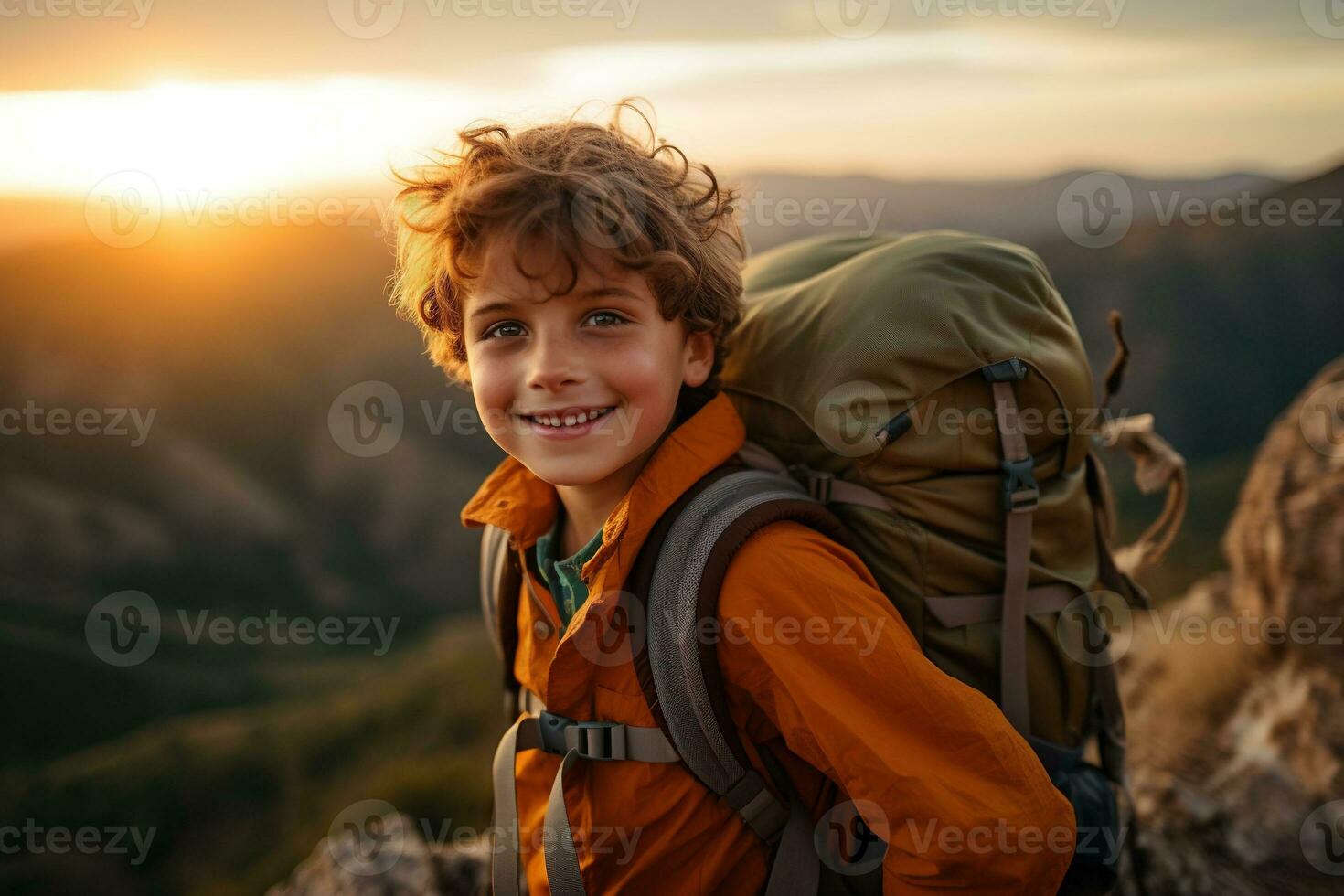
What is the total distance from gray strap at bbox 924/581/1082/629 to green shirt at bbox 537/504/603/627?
0.87 metres

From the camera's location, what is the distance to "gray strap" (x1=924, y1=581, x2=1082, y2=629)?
208 cm

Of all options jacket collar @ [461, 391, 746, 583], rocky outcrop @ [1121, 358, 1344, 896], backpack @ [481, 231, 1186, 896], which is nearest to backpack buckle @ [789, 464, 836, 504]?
backpack @ [481, 231, 1186, 896]

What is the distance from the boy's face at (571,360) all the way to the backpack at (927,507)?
24 centimetres

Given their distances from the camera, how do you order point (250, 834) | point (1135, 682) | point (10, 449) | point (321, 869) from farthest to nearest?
1. point (10, 449)
2. point (250, 834)
3. point (1135, 682)
4. point (321, 869)

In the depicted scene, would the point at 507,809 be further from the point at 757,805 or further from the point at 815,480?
the point at 815,480

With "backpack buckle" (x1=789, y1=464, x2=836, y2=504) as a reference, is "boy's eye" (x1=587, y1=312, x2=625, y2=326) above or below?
above

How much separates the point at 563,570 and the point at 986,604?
1.11 meters

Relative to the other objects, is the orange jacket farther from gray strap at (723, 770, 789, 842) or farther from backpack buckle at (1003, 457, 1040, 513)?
backpack buckle at (1003, 457, 1040, 513)

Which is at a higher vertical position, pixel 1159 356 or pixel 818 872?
pixel 1159 356

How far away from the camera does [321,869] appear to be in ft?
10.2

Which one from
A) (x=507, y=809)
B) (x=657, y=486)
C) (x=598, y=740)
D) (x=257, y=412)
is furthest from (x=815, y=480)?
(x=257, y=412)

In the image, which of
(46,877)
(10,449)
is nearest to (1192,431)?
(46,877)

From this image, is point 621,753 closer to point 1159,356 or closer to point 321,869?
point 321,869

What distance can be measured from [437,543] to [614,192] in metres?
13.7
